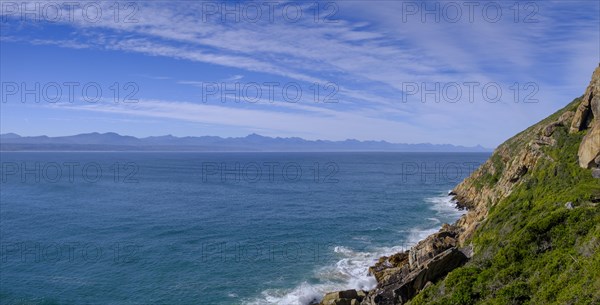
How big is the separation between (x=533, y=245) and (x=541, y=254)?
1.19 meters

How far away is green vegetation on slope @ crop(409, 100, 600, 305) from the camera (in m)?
23.7

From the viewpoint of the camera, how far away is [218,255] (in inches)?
2178

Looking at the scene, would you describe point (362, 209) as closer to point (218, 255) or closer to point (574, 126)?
point (218, 255)

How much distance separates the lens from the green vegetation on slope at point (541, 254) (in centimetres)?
2369

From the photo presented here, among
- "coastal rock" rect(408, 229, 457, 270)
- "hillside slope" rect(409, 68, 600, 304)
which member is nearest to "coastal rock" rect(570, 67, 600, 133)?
"hillside slope" rect(409, 68, 600, 304)

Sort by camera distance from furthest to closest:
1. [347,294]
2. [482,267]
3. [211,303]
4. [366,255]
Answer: [366,255], [211,303], [347,294], [482,267]

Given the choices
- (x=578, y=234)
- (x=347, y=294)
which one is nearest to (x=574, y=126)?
(x=578, y=234)

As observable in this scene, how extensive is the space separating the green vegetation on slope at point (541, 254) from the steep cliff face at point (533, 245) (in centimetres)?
6

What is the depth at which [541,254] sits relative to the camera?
1137 inches

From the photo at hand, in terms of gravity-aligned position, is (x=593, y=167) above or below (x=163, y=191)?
above

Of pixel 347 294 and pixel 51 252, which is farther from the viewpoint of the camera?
pixel 51 252

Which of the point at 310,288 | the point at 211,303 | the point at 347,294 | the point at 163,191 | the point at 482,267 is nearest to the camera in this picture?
A: the point at 482,267

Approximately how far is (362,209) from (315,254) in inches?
1326

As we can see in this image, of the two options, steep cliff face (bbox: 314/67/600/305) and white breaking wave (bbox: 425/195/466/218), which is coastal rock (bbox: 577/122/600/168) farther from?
white breaking wave (bbox: 425/195/466/218)
